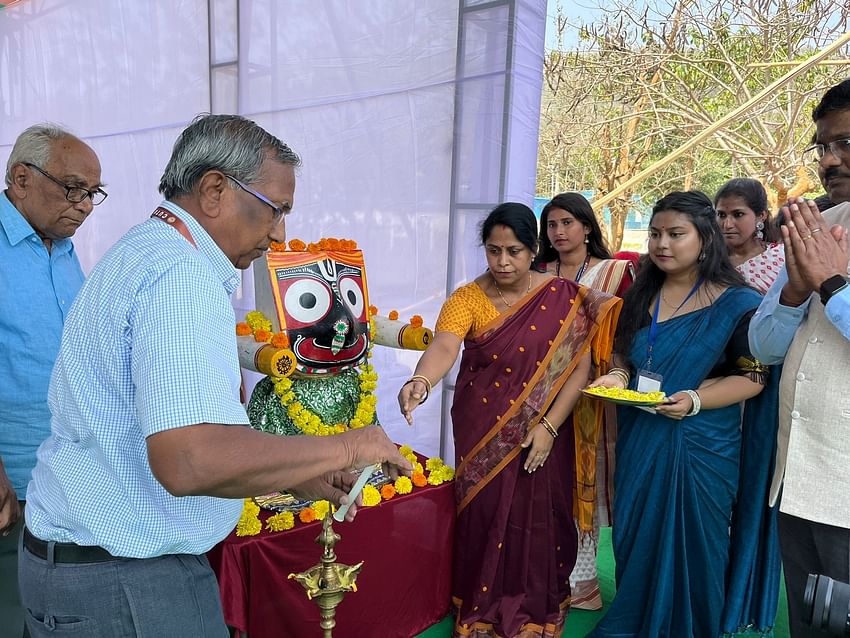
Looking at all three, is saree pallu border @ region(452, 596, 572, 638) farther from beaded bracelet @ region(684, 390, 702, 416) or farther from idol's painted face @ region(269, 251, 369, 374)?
idol's painted face @ region(269, 251, 369, 374)

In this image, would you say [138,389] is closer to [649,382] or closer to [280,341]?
[280,341]

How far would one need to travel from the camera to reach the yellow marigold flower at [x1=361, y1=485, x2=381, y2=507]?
6.66ft

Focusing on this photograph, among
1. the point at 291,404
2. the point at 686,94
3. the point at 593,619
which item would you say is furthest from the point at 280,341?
the point at 686,94

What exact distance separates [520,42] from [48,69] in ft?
10.9

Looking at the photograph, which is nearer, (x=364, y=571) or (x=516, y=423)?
(x=364, y=571)

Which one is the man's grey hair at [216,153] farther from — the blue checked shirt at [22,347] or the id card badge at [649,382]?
the id card badge at [649,382]

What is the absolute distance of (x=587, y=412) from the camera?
2.48 meters

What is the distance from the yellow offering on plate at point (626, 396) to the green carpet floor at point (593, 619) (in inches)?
44.0

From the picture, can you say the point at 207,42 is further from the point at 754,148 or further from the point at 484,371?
the point at 754,148

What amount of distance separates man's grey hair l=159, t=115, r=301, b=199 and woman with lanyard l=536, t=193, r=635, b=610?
177cm

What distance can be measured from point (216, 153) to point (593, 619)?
2.47m

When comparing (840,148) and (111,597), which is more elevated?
(840,148)

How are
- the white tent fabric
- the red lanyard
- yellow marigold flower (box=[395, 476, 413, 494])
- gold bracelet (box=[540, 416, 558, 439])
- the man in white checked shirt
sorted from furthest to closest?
the white tent fabric → gold bracelet (box=[540, 416, 558, 439]) → yellow marigold flower (box=[395, 476, 413, 494]) → the red lanyard → the man in white checked shirt

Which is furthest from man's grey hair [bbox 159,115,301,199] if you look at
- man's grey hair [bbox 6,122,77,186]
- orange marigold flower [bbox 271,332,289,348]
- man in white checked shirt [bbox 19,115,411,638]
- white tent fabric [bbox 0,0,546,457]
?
white tent fabric [bbox 0,0,546,457]
